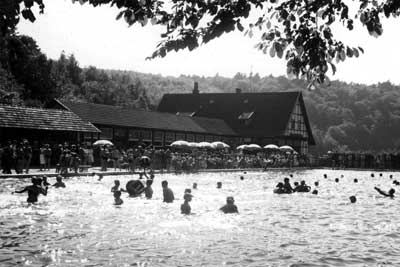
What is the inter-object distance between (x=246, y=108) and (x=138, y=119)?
2602 centimetres

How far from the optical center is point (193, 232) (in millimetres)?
14367

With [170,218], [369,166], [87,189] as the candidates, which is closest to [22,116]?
[87,189]

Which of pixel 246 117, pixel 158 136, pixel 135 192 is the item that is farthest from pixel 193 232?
pixel 246 117

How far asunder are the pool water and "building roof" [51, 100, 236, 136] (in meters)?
26.1

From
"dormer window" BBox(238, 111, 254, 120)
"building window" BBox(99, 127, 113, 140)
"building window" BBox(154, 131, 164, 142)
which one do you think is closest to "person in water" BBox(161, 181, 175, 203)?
"building window" BBox(99, 127, 113, 140)

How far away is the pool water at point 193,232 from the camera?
437 inches

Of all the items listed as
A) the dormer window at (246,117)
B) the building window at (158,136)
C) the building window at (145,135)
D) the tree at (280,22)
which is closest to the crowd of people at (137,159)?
the building window at (145,135)

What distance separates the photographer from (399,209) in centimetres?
2141

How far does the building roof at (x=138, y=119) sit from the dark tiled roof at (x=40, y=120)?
5.24 meters

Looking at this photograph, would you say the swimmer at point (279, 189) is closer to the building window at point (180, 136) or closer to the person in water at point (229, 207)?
the person in water at point (229, 207)

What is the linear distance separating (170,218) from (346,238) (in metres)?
5.42

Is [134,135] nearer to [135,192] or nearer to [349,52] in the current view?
[135,192]

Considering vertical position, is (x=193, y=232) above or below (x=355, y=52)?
below

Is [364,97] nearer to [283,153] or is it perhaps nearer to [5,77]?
[283,153]
